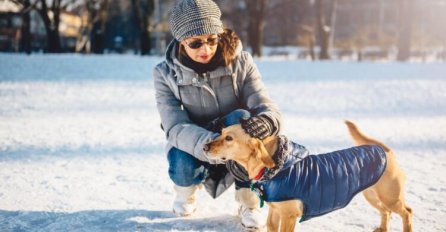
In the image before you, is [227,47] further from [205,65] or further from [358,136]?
[358,136]

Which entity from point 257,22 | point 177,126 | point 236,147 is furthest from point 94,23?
point 236,147

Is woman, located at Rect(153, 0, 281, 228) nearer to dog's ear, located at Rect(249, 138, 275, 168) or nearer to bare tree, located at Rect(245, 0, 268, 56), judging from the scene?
dog's ear, located at Rect(249, 138, 275, 168)

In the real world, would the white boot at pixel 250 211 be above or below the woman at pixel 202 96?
below

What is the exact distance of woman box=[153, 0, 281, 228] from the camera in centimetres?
275

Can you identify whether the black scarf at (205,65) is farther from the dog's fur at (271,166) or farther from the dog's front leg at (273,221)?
the dog's front leg at (273,221)

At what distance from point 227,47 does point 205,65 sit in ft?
0.71

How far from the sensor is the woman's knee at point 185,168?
293 centimetres

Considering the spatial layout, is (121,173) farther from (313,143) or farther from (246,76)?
(313,143)

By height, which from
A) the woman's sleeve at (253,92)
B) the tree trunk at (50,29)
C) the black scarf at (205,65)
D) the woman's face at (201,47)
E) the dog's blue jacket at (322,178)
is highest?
the tree trunk at (50,29)

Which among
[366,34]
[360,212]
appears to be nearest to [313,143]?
[360,212]

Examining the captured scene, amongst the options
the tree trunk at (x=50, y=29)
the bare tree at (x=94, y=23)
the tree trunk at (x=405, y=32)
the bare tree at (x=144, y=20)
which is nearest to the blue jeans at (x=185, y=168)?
the bare tree at (x=144, y=20)

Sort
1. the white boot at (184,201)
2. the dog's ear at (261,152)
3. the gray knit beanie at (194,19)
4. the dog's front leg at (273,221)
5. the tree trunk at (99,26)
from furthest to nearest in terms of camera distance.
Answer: the tree trunk at (99,26) < the white boot at (184,201) < the gray knit beanie at (194,19) < the dog's front leg at (273,221) < the dog's ear at (261,152)

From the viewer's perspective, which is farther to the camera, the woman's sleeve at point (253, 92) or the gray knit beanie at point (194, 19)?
the woman's sleeve at point (253, 92)

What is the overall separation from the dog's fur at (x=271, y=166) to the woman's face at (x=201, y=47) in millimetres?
658
